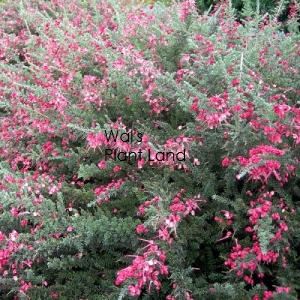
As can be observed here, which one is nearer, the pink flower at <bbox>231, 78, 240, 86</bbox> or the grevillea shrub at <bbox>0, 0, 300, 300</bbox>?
the grevillea shrub at <bbox>0, 0, 300, 300</bbox>

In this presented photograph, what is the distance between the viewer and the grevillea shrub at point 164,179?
195 cm

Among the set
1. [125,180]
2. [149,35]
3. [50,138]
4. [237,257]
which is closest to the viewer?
[237,257]

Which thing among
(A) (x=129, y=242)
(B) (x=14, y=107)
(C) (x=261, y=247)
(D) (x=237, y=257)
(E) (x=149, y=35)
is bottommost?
(A) (x=129, y=242)

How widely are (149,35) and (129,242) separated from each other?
6.62 ft

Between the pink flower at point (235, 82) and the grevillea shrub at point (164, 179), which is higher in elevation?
the pink flower at point (235, 82)

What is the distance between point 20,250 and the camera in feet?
7.37

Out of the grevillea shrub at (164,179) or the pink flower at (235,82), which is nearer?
the grevillea shrub at (164,179)

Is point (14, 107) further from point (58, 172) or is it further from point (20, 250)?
point (20, 250)

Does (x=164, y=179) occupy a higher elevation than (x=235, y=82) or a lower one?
lower

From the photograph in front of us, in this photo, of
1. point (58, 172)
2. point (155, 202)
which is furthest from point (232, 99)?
point (58, 172)

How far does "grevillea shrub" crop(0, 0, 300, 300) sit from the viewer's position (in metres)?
1.95

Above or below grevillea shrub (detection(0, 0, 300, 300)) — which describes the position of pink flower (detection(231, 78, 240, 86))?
above

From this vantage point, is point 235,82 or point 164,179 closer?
point 235,82

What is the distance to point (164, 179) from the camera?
2328 millimetres
